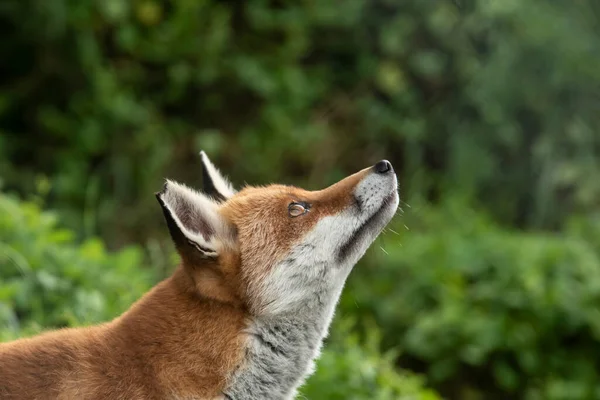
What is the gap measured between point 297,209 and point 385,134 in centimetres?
644

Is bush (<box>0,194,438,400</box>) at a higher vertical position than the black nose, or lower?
lower

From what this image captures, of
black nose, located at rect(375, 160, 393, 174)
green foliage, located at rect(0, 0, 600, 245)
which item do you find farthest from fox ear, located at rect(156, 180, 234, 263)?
green foliage, located at rect(0, 0, 600, 245)

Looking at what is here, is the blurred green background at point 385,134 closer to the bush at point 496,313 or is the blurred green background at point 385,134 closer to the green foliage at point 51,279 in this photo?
the bush at point 496,313

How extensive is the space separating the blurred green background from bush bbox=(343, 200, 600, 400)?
A: 17 mm

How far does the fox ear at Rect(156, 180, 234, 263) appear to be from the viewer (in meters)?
3.97

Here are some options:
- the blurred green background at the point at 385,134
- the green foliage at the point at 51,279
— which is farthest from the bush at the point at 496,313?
the green foliage at the point at 51,279

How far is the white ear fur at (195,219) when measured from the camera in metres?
3.99

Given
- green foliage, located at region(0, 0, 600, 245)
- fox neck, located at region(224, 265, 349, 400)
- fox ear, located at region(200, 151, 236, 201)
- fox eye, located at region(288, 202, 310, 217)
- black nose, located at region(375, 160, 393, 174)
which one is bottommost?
fox neck, located at region(224, 265, 349, 400)

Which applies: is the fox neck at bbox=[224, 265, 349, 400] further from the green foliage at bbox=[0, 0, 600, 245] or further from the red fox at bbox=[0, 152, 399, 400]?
the green foliage at bbox=[0, 0, 600, 245]

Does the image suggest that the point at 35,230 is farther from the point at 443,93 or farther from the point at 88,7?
the point at 443,93

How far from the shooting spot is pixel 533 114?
33.9ft

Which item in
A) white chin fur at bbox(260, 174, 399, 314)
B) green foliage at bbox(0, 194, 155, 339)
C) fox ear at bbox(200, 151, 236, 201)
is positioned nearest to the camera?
white chin fur at bbox(260, 174, 399, 314)

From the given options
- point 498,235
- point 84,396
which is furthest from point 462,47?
point 84,396

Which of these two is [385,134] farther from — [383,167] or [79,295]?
[383,167]
